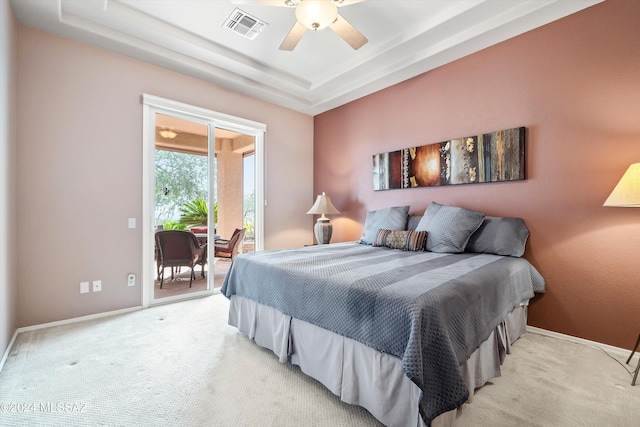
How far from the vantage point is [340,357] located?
63.8 inches

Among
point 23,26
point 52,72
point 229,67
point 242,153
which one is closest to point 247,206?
point 242,153

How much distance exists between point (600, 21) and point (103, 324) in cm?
508

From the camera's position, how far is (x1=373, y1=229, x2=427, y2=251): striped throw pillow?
9.33ft

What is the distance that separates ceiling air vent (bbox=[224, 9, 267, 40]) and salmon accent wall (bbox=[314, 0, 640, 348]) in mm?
2110

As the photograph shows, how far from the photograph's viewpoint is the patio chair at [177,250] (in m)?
3.40

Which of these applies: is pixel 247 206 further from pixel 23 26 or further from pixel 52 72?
pixel 23 26

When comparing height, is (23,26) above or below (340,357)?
above

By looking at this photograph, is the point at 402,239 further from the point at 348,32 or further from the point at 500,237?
the point at 348,32

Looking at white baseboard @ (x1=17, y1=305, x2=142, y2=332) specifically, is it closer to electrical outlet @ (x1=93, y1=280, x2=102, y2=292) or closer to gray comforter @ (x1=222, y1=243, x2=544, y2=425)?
electrical outlet @ (x1=93, y1=280, x2=102, y2=292)

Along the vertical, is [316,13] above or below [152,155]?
above

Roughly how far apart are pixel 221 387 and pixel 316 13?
2.59m

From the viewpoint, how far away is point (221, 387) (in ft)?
5.70

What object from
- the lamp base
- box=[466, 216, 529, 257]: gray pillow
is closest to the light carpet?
box=[466, 216, 529, 257]: gray pillow

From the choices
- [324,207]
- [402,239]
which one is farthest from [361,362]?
[324,207]
